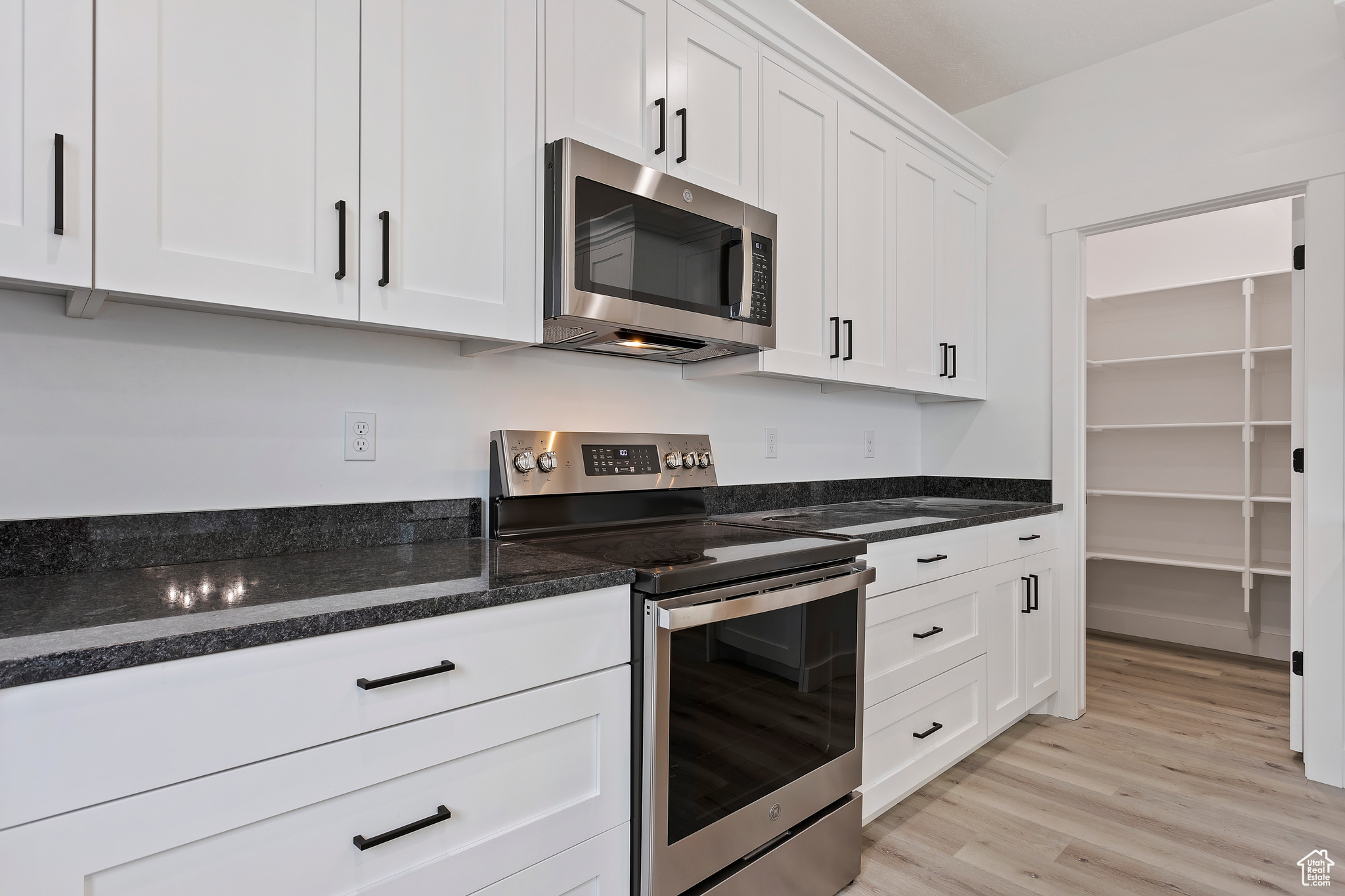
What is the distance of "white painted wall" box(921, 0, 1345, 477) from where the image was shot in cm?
242

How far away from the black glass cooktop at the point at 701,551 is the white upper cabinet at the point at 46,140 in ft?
3.24

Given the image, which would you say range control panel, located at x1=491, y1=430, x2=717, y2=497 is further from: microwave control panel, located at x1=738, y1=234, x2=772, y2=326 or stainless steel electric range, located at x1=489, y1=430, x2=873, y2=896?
microwave control panel, located at x1=738, y1=234, x2=772, y2=326

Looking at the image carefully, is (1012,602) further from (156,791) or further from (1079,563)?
(156,791)

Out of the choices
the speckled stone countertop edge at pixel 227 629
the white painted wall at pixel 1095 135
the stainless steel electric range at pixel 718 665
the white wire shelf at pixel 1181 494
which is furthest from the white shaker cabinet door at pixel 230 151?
the white wire shelf at pixel 1181 494

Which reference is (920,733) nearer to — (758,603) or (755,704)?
(755,704)

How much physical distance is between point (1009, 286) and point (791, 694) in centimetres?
234

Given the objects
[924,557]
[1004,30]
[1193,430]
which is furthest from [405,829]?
[1193,430]

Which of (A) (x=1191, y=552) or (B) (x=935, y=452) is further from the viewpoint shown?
(A) (x=1191, y=552)

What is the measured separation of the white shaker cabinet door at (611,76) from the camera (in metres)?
1.57

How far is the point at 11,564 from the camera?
3.84 ft

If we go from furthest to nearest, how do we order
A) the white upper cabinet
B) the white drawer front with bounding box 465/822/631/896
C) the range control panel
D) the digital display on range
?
the digital display on range, the range control panel, the white drawer front with bounding box 465/822/631/896, the white upper cabinet

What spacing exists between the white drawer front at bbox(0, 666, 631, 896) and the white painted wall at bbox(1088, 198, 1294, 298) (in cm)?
371

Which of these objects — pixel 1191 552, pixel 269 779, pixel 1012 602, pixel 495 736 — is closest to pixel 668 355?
pixel 495 736

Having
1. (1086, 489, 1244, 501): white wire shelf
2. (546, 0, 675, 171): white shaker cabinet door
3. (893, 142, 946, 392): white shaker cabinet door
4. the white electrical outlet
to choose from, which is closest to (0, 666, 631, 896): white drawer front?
the white electrical outlet
